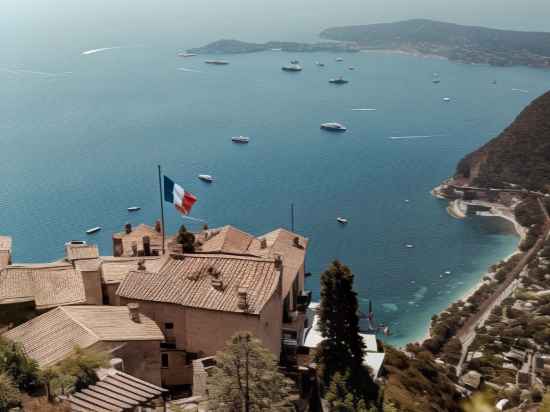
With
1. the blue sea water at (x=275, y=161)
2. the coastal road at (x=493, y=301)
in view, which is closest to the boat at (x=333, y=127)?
the blue sea water at (x=275, y=161)

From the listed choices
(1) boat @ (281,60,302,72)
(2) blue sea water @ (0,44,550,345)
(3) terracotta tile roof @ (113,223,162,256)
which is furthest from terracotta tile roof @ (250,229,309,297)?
(1) boat @ (281,60,302,72)

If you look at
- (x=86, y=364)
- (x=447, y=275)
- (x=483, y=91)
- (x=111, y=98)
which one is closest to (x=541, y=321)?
(x=447, y=275)

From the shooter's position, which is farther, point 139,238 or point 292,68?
point 292,68

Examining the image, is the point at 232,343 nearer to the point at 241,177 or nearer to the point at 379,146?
the point at 241,177

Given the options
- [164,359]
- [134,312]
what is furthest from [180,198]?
[134,312]

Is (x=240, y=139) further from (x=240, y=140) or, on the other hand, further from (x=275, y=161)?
(x=275, y=161)
